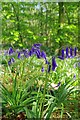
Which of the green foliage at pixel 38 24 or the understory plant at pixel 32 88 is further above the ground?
the green foliage at pixel 38 24

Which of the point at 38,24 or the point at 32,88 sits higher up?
the point at 38,24

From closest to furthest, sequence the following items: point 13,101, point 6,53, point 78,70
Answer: point 13,101 < point 6,53 < point 78,70

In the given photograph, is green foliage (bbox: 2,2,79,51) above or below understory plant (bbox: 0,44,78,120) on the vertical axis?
above

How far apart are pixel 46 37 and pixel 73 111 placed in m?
0.50

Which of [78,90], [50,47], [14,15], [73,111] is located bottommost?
[73,111]

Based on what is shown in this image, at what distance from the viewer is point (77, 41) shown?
140cm

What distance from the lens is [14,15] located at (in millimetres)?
1398

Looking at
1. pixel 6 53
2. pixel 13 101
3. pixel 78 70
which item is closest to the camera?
pixel 13 101

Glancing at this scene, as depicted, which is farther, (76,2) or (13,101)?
(76,2)

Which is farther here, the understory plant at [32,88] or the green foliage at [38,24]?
the green foliage at [38,24]

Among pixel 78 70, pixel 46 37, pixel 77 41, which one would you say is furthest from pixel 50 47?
pixel 78 70

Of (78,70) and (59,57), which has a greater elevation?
(59,57)

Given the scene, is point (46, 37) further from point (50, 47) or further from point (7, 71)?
point (7, 71)

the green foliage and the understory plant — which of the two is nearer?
the understory plant
